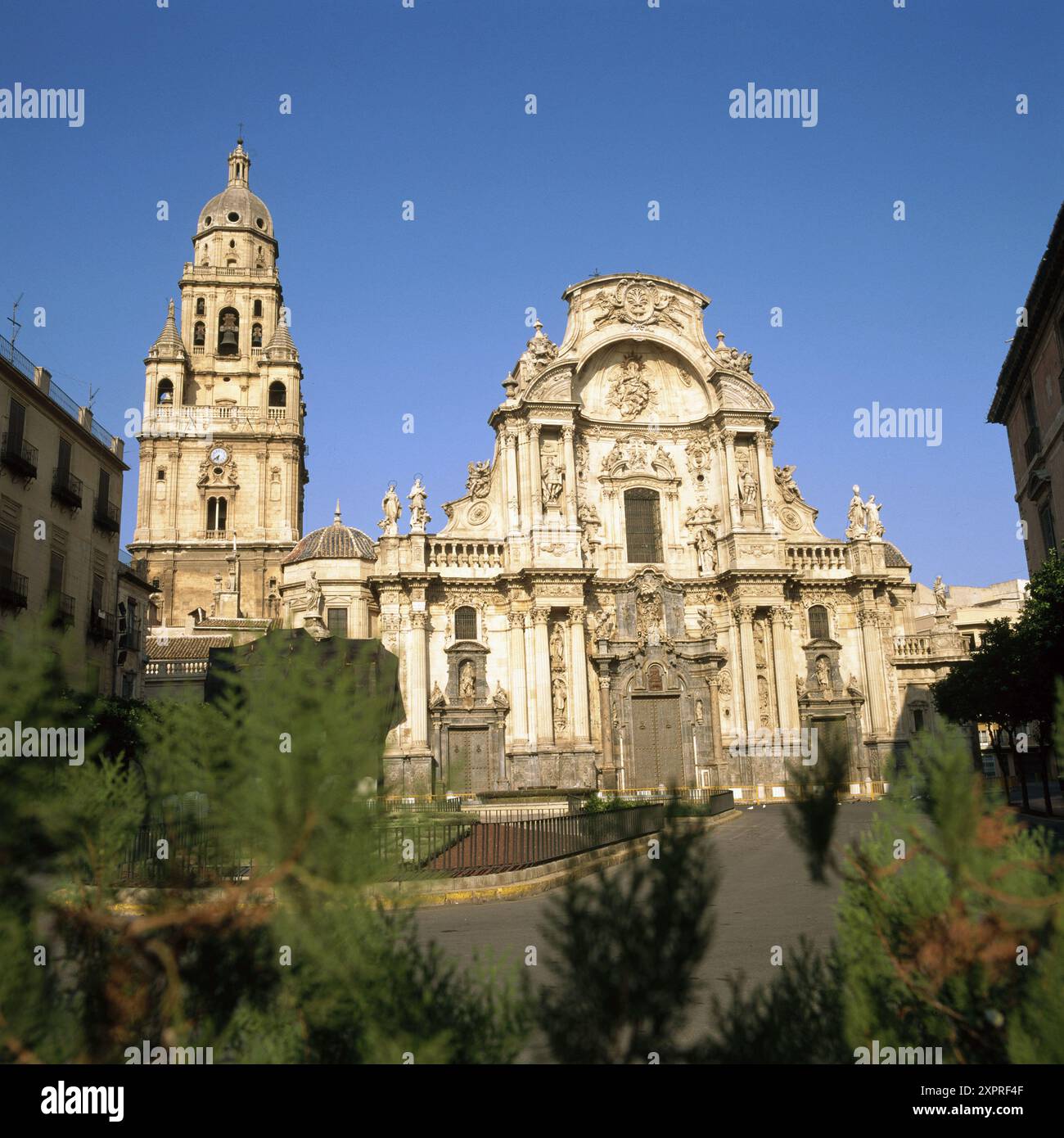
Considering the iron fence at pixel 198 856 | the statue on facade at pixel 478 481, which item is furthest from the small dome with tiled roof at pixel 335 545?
the iron fence at pixel 198 856

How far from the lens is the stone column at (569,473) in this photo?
122ft

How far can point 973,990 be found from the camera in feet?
13.9

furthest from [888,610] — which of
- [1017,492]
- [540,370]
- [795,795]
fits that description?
[795,795]

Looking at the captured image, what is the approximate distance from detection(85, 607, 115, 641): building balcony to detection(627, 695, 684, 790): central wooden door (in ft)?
62.9

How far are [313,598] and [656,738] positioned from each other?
17.5m

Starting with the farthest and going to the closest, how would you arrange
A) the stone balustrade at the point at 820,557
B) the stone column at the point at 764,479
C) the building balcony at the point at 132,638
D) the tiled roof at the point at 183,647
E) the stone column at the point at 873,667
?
the tiled roof at the point at 183,647, the stone balustrade at the point at 820,557, the stone column at the point at 764,479, the stone column at the point at 873,667, the building balcony at the point at 132,638

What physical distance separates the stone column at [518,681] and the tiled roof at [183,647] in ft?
40.0

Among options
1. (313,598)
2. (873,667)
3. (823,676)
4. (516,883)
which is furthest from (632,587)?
(516,883)

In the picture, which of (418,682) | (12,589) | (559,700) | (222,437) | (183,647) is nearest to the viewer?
(12,589)

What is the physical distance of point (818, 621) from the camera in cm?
3912

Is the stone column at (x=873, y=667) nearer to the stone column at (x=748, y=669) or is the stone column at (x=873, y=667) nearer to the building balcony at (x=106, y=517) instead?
the stone column at (x=748, y=669)

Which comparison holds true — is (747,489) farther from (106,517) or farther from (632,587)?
(106,517)
